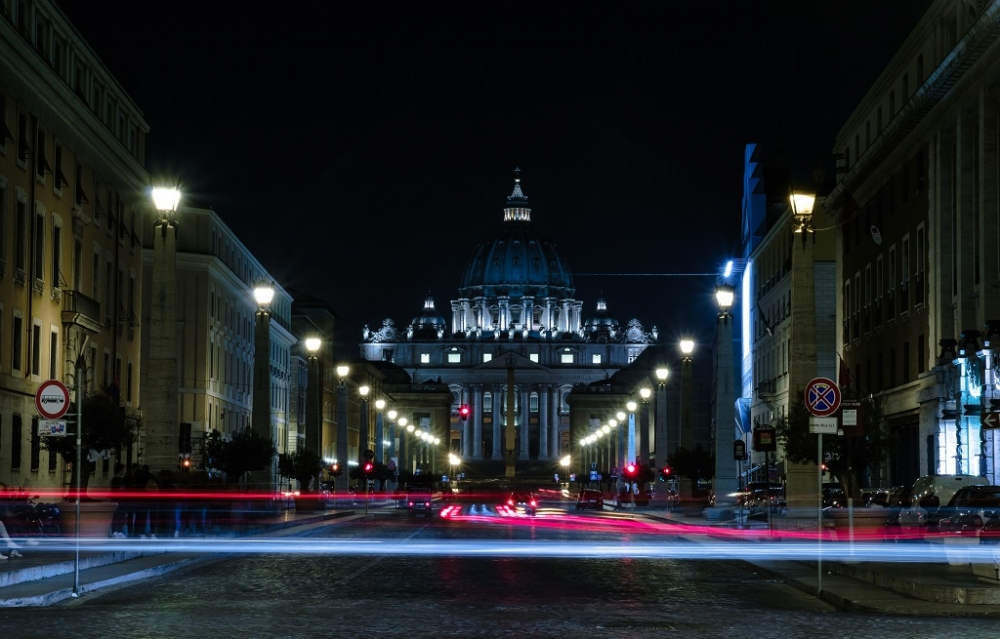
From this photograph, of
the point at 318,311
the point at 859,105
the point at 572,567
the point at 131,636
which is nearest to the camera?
the point at 131,636

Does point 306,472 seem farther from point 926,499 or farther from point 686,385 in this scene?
point 926,499

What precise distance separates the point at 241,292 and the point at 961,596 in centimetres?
8574

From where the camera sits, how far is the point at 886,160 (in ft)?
210

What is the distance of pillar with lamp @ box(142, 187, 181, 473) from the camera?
123 feet

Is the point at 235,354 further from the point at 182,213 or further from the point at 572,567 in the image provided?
the point at 572,567

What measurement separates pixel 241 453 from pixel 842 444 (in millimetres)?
25058

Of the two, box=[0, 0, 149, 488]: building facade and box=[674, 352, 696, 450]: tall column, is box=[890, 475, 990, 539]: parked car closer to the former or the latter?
box=[0, 0, 149, 488]: building facade

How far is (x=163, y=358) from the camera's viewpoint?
37.7m

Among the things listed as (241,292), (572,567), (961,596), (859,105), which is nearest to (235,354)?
(241,292)

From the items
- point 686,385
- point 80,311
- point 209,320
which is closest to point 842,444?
point 686,385

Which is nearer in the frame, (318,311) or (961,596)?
(961,596)

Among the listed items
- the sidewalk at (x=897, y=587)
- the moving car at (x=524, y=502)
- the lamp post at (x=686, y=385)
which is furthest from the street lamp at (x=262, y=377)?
the sidewalk at (x=897, y=587)

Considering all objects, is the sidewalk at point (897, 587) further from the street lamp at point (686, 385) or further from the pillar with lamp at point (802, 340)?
the street lamp at point (686, 385)

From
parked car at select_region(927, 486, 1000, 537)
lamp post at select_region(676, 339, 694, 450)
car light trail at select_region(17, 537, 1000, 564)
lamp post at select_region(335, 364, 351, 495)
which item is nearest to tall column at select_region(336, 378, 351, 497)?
lamp post at select_region(335, 364, 351, 495)
